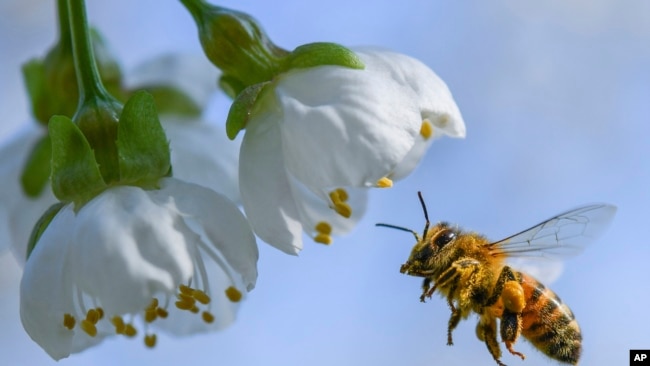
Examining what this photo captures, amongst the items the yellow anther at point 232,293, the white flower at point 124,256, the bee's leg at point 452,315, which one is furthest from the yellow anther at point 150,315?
the bee's leg at point 452,315

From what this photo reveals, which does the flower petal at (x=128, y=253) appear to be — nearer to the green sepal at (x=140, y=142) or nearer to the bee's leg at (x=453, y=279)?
the green sepal at (x=140, y=142)

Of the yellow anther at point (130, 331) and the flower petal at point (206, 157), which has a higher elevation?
the flower petal at point (206, 157)

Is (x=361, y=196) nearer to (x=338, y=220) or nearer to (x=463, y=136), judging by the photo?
(x=338, y=220)

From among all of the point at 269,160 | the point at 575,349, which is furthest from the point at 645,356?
the point at 269,160

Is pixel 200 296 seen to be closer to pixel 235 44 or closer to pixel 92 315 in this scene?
pixel 92 315

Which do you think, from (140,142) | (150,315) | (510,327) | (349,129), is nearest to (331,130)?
(349,129)

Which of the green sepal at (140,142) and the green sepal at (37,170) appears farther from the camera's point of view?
the green sepal at (37,170)
